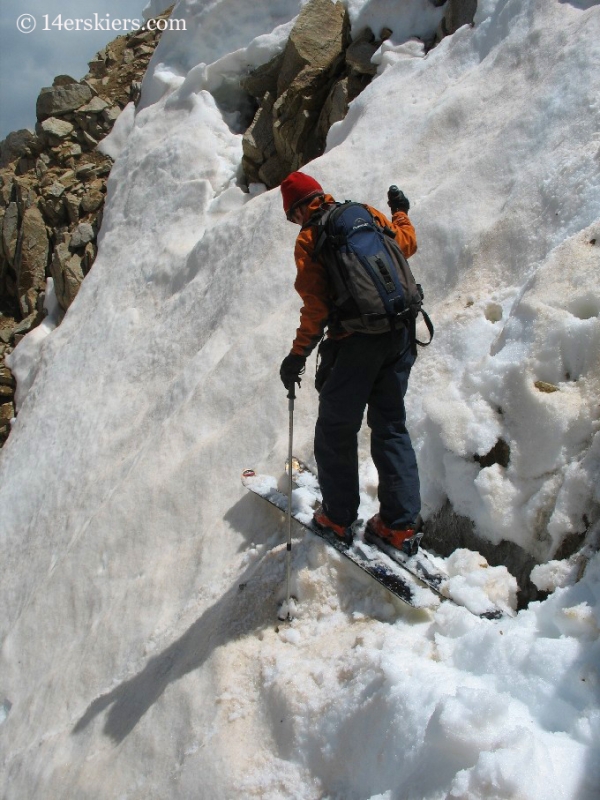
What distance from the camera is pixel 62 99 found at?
17156 millimetres

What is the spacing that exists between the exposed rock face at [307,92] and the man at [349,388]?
285 inches

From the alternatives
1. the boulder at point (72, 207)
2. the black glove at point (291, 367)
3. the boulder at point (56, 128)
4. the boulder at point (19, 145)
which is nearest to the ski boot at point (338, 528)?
the black glove at point (291, 367)

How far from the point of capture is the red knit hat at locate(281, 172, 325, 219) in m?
4.42

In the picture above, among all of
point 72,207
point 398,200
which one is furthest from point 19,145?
point 398,200

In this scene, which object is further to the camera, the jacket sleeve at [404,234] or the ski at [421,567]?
the jacket sleeve at [404,234]

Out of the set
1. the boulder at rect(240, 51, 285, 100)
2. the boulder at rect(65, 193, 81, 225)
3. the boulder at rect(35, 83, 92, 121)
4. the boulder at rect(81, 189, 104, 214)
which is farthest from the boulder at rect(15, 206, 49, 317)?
the boulder at rect(240, 51, 285, 100)

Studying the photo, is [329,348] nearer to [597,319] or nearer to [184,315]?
[597,319]

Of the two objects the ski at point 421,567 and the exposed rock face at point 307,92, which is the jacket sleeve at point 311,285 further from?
the exposed rock face at point 307,92

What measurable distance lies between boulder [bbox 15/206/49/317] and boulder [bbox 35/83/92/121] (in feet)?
11.4

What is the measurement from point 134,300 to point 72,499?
13.1 feet

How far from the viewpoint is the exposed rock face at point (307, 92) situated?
11141 mm

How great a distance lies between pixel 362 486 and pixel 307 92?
8633mm

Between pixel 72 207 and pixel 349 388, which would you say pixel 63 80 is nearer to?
pixel 72 207

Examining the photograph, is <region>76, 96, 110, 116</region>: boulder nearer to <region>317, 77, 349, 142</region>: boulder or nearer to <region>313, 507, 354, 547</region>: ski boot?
<region>317, 77, 349, 142</region>: boulder
